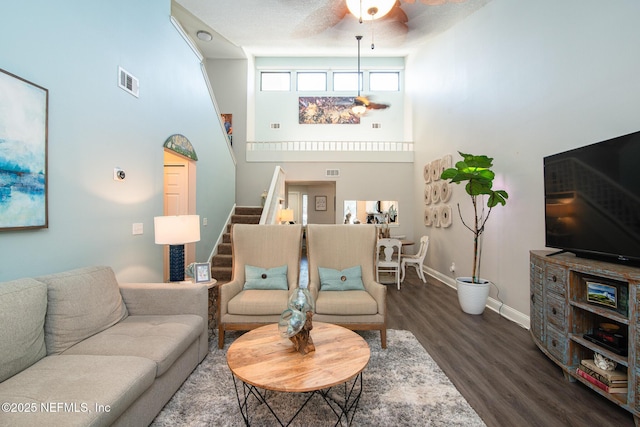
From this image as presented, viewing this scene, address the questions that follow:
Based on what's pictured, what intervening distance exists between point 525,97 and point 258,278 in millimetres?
3782

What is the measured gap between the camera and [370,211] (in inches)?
320

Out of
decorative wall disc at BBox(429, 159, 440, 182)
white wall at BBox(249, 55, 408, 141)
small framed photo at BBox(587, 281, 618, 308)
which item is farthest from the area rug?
white wall at BBox(249, 55, 408, 141)

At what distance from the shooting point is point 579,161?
2.39 metres

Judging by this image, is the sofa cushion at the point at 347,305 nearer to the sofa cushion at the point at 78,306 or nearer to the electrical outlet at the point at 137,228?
the sofa cushion at the point at 78,306

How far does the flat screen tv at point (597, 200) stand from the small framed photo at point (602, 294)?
0.25m

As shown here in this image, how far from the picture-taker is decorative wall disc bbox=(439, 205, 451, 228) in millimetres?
5419

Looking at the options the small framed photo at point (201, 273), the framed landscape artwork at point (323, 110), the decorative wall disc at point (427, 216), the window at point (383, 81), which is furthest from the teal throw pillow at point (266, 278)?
the window at point (383, 81)

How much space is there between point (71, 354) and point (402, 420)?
2.07 metres

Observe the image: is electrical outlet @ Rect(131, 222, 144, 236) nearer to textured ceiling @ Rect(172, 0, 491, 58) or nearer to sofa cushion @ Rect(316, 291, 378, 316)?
sofa cushion @ Rect(316, 291, 378, 316)

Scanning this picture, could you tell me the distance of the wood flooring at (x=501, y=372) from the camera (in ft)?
6.23

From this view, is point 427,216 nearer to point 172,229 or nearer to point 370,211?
point 370,211

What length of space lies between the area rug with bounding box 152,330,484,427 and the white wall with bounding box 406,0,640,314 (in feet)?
6.56

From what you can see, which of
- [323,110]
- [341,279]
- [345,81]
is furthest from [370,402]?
[345,81]

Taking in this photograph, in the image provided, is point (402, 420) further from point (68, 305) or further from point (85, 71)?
point (85, 71)
